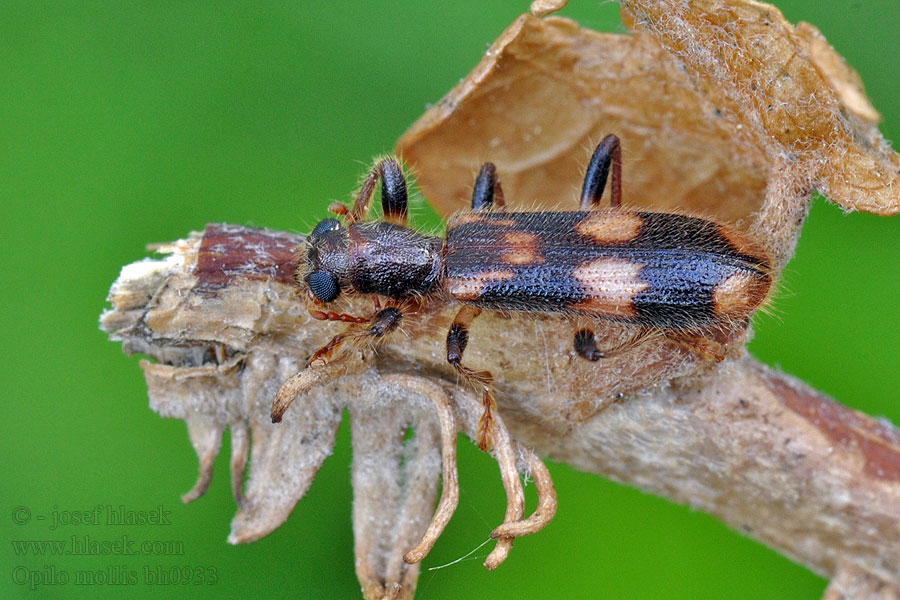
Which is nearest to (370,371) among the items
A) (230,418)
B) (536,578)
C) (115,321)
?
(230,418)

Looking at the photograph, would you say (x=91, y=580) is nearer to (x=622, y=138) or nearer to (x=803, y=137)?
(x=622, y=138)

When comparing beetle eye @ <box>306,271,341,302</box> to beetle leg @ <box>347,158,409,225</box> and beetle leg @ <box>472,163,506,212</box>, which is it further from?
beetle leg @ <box>472,163,506,212</box>

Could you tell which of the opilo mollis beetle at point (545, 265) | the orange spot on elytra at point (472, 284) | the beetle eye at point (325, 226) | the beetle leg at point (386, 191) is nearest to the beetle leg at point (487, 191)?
the opilo mollis beetle at point (545, 265)

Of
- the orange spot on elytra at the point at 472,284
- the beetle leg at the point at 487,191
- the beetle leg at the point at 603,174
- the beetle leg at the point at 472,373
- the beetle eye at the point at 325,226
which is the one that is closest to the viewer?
the beetle leg at the point at 472,373

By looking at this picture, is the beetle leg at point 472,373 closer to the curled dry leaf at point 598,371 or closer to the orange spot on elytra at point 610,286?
the curled dry leaf at point 598,371

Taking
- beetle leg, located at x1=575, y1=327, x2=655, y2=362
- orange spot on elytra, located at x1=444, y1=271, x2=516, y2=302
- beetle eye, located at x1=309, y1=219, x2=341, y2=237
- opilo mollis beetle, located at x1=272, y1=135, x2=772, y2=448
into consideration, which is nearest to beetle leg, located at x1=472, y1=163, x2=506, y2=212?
opilo mollis beetle, located at x1=272, y1=135, x2=772, y2=448

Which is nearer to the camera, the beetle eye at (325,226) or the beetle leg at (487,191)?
the beetle leg at (487,191)

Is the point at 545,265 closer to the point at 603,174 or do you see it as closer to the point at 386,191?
the point at 603,174

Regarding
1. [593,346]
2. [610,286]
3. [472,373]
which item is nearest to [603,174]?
[610,286]
